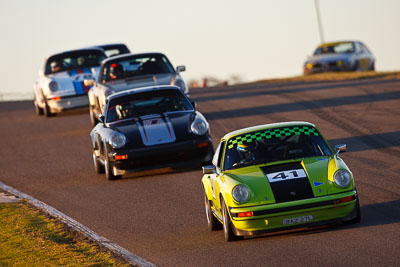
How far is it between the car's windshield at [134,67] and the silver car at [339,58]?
50.0ft

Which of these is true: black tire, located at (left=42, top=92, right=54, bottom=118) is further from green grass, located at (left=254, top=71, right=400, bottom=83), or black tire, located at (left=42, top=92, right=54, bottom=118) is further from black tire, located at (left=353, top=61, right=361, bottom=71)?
black tire, located at (left=353, top=61, right=361, bottom=71)

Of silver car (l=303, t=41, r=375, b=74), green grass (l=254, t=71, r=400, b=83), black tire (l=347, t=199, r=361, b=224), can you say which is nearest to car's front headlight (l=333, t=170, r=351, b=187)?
black tire (l=347, t=199, r=361, b=224)

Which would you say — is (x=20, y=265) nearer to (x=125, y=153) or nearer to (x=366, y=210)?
(x=366, y=210)

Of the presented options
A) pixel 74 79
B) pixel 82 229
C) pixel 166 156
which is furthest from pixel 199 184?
pixel 74 79

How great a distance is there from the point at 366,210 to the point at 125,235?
2.83 meters

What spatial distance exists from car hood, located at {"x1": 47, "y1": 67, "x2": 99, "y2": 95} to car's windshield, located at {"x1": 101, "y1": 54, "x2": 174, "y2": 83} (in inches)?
103

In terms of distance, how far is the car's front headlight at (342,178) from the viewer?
31.4ft

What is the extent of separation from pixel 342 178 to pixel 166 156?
5.67 metres

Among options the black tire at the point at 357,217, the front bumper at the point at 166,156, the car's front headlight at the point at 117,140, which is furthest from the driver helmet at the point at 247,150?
the car's front headlight at the point at 117,140

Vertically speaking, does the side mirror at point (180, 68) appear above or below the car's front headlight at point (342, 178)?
below

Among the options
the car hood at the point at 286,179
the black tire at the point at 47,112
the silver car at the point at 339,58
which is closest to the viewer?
the car hood at the point at 286,179

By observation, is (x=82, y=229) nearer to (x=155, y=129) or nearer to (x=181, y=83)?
(x=155, y=129)

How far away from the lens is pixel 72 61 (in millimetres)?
24250

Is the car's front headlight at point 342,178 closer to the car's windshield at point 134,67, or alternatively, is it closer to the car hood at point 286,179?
the car hood at point 286,179
